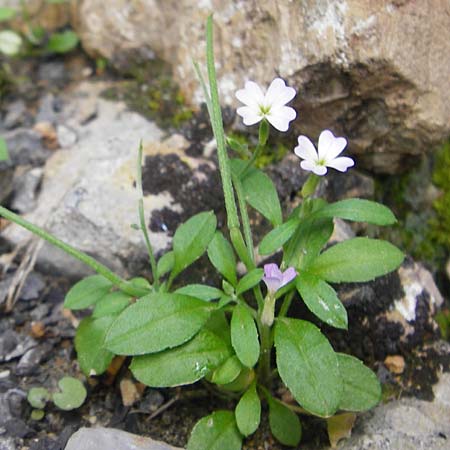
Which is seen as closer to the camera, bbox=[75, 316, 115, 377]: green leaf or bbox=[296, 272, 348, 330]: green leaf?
bbox=[296, 272, 348, 330]: green leaf

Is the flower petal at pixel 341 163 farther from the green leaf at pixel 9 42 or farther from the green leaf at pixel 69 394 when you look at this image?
the green leaf at pixel 9 42

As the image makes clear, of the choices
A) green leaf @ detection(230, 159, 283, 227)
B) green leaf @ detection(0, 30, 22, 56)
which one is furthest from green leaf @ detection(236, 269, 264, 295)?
green leaf @ detection(0, 30, 22, 56)

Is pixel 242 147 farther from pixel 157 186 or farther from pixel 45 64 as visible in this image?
pixel 45 64

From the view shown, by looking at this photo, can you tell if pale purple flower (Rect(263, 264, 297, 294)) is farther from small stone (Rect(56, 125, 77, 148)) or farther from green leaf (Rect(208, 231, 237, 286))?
small stone (Rect(56, 125, 77, 148))

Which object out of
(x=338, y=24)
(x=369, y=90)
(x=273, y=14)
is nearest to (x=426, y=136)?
(x=369, y=90)

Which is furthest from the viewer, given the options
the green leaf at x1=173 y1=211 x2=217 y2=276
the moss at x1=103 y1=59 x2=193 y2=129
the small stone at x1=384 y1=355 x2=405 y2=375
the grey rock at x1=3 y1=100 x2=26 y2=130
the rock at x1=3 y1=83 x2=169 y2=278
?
the grey rock at x1=3 y1=100 x2=26 y2=130

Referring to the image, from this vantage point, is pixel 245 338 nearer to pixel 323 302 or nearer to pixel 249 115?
pixel 323 302

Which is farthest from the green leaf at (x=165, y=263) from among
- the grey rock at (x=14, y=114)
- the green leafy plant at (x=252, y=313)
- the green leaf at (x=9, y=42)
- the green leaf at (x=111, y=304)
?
the green leaf at (x=9, y=42)
